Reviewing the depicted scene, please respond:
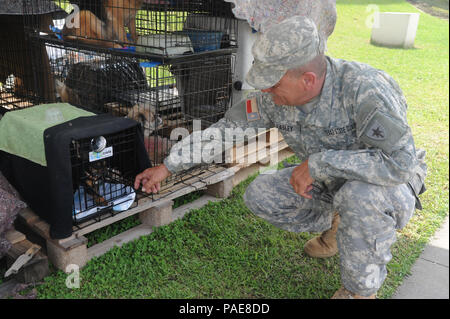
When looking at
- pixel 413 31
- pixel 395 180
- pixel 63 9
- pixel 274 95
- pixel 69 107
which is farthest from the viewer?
pixel 413 31

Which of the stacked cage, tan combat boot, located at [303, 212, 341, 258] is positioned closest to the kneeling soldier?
tan combat boot, located at [303, 212, 341, 258]

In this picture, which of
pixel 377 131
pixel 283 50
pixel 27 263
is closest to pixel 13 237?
pixel 27 263

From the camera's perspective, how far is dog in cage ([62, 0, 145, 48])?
3.06 metres

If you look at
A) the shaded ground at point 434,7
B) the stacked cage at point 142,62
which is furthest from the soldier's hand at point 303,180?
the shaded ground at point 434,7

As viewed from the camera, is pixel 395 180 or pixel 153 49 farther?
pixel 153 49

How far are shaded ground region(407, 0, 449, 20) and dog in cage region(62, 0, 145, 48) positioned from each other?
11.2 m

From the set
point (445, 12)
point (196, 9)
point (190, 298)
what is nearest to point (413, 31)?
point (445, 12)

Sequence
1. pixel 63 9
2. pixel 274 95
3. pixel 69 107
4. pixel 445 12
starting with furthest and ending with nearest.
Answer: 1. pixel 445 12
2. pixel 63 9
3. pixel 69 107
4. pixel 274 95

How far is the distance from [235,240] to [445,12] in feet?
41.3

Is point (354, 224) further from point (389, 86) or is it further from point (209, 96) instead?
point (209, 96)

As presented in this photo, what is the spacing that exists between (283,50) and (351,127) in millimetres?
502

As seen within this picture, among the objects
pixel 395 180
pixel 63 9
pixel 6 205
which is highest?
pixel 63 9

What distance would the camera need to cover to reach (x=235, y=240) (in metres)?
2.52

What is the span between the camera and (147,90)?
113 inches
